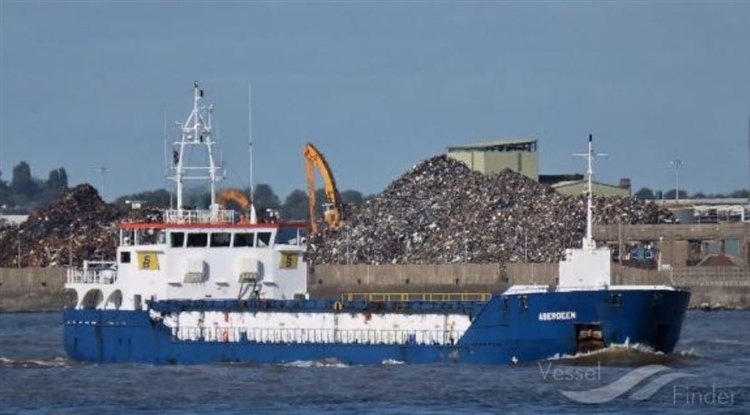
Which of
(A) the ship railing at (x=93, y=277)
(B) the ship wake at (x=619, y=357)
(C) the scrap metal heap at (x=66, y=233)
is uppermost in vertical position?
(C) the scrap metal heap at (x=66, y=233)

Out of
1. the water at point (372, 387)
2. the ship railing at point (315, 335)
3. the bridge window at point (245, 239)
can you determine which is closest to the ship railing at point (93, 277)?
the water at point (372, 387)

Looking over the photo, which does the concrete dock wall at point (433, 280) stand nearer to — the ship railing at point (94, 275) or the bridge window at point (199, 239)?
the ship railing at point (94, 275)

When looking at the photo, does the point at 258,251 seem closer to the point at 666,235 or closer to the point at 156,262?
the point at 156,262

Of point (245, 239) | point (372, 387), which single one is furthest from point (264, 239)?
point (372, 387)

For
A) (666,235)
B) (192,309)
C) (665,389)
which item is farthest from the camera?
(666,235)

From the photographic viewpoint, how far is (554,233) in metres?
138

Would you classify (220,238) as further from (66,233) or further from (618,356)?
(66,233)

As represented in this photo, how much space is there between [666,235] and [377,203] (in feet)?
98.9

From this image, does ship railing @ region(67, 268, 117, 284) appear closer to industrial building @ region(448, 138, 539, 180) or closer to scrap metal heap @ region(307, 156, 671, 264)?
scrap metal heap @ region(307, 156, 671, 264)

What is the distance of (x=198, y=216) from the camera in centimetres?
6994

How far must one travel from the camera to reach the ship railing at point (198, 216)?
69.6 meters

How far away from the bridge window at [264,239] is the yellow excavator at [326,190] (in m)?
87.6

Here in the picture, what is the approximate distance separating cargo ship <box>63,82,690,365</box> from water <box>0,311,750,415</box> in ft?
2.45

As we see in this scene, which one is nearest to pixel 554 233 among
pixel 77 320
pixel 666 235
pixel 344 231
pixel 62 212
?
pixel 666 235
